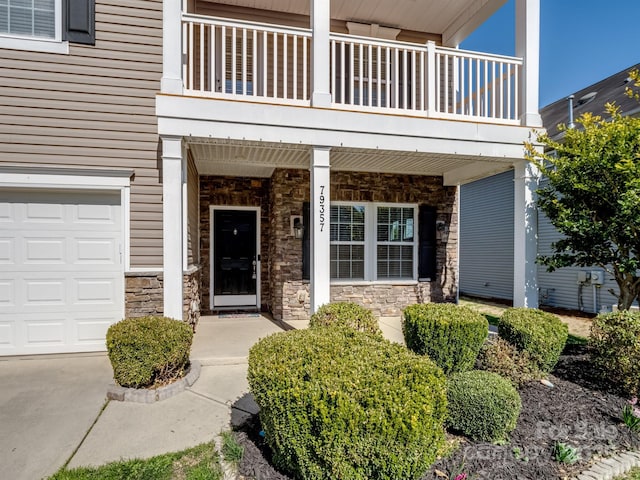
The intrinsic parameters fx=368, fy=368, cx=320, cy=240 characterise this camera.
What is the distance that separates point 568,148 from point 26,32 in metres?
7.09

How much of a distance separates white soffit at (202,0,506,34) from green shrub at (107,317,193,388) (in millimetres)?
5796

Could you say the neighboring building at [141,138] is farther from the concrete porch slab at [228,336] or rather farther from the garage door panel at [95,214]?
the concrete porch slab at [228,336]

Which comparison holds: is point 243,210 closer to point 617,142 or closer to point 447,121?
point 447,121

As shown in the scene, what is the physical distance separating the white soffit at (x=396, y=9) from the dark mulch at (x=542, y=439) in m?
6.18

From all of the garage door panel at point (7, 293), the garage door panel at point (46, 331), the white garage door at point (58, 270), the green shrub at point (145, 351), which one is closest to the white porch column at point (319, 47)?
the white garage door at point (58, 270)

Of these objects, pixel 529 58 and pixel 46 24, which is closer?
pixel 46 24

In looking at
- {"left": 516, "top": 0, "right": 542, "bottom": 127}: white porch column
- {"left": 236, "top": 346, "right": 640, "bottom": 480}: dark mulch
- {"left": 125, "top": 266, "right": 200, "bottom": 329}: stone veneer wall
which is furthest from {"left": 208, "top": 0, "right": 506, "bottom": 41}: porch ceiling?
{"left": 236, "top": 346, "right": 640, "bottom": 480}: dark mulch

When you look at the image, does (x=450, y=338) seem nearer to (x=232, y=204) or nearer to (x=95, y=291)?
(x=95, y=291)

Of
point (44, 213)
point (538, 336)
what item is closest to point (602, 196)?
point (538, 336)

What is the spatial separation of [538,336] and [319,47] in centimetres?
422

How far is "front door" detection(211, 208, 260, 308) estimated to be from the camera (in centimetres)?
734

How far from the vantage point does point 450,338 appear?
3457mm

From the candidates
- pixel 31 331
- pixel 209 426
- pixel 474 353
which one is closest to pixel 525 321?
pixel 474 353

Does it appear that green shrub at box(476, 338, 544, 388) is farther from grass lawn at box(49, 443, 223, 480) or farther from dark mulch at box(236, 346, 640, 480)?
grass lawn at box(49, 443, 223, 480)
